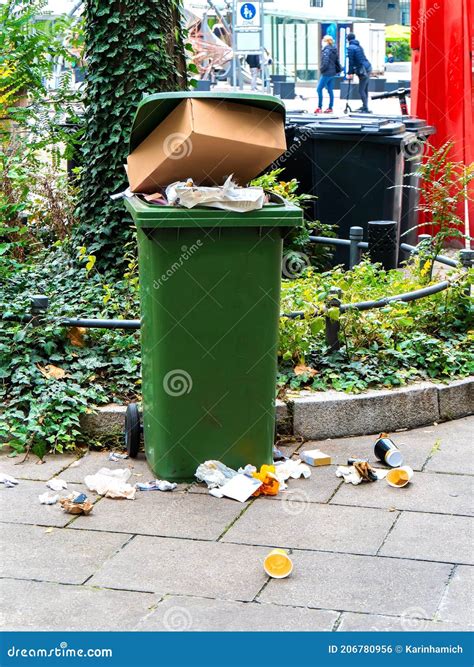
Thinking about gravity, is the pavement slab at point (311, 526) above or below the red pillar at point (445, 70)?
below

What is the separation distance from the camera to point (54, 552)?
160 inches

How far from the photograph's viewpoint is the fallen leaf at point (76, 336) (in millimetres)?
A: 5906

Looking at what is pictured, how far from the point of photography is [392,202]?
902 centimetres

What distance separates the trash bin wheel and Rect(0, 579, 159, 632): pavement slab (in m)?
1.40

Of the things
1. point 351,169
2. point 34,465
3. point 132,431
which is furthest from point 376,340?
point 351,169

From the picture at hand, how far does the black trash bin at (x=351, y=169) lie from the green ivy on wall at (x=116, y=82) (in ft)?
6.09

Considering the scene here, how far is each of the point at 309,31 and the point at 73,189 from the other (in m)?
32.7

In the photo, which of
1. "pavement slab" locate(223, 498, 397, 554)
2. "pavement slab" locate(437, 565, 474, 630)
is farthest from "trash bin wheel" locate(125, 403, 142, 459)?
"pavement slab" locate(437, 565, 474, 630)

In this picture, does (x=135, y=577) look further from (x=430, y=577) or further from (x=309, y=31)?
(x=309, y=31)

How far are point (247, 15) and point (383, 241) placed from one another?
12.6m

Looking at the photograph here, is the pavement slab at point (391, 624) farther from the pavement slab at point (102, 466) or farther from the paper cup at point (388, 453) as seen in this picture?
the pavement slab at point (102, 466)

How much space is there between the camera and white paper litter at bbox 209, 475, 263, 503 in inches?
181

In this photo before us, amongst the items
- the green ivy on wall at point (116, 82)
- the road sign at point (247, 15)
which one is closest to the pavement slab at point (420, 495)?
the green ivy on wall at point (116, 82)

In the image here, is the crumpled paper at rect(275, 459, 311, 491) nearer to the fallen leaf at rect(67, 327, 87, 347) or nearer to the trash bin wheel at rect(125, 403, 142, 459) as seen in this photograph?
the trash bin wheel at rect(125, 403, 142, 459)
